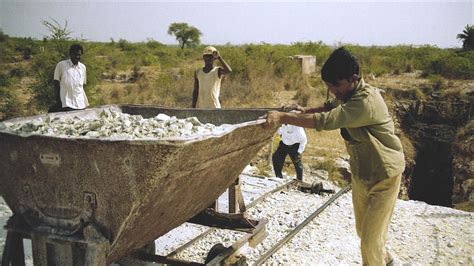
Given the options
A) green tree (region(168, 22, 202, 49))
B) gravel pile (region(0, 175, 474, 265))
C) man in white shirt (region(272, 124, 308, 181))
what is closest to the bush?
gravel pile (region(0, 175, 474, 265))

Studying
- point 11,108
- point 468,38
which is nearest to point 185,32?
point 468,38

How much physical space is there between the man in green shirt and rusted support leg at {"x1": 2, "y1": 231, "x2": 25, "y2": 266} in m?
1.94

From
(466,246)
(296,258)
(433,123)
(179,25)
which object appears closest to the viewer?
(296,258)

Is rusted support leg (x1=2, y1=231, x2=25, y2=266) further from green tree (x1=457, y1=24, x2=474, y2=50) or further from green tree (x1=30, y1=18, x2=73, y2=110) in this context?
green tree (x1=457, y1=24, x2=474, y2=50)

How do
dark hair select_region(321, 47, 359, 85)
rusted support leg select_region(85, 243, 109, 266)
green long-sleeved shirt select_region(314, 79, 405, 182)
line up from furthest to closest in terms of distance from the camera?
dark hair select_region(321, 47, 359, 85)
green long-sleeved shirt select_region(314, 79, 405, 182)
rusted support leg select_region(85, 243, 109, 266)

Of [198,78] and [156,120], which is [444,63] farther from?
[156,120]

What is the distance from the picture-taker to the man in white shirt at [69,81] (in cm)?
658

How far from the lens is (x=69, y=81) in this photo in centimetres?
659

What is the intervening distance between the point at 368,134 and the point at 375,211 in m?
0.67

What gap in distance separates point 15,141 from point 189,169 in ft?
3.46

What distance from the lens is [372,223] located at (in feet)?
11.4

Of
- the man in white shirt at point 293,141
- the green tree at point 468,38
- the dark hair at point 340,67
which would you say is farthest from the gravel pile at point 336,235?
the green tree at point 468,38

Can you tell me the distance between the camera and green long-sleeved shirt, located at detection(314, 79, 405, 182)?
304 centimetres

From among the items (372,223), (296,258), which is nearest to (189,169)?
(372,223)
